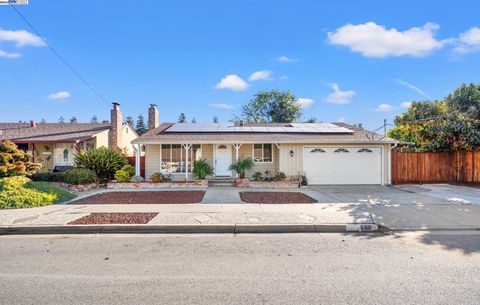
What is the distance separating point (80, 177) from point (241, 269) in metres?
12.0

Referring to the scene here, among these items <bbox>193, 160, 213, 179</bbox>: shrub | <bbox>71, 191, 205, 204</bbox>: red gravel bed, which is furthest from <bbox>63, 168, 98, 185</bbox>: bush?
<bbox>193, 160, 213, 179</bbox>: shrub

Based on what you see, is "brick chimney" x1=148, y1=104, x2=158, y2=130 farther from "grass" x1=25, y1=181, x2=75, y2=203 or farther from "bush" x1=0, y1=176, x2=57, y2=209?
"bush" x1=0, y1=176, x2=57, y2=209

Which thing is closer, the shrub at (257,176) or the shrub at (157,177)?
the shrub at (157,177)

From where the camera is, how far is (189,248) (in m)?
5.21

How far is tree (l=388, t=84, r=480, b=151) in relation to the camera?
14547mm

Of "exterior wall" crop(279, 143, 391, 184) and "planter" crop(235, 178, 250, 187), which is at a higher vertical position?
"exterior wall" crop(279, 143, 391, 184)

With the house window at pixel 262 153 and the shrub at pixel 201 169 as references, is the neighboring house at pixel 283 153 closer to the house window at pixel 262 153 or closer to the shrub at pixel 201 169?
the house window at pixel 262 153

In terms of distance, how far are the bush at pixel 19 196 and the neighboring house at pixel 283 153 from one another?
5.36m

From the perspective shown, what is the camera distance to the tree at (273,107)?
40875 mm

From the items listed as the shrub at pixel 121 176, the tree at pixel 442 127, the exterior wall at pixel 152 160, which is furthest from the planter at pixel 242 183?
the tree at pixel 442 127

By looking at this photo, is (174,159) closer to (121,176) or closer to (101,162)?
(121,176)

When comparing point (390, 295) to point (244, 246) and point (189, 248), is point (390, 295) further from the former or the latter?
point (189, 248)

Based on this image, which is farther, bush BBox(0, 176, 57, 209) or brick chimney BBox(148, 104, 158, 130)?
brick chimney BBox(148, 104, 158, 130)

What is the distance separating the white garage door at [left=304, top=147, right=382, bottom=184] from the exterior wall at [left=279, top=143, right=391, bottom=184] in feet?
0.69
